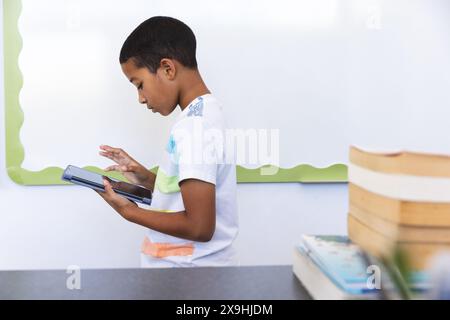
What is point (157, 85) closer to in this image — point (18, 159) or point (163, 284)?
point (163, 284)

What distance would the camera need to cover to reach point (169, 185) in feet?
2.29

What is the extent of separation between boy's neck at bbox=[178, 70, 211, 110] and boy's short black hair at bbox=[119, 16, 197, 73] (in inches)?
0.6

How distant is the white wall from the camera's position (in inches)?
A: 46.3

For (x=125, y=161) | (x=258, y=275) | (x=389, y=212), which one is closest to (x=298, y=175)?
(x=125, y=161)

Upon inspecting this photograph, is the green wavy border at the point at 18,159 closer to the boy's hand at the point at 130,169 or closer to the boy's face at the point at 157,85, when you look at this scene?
the boy's hand at the point at 130,169

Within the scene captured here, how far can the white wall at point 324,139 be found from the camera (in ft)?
3.86

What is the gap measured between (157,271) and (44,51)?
82cm

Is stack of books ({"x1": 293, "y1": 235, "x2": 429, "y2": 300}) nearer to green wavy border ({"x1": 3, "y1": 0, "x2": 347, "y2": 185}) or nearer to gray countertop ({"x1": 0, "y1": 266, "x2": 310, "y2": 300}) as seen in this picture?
gray countertop ({"x1": 0, "y1": 266, "x2": 310, "y2": 300})

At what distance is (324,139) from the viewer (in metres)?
1.19

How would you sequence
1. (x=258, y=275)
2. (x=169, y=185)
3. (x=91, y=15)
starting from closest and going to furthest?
(x=258, y=275) → (x=169, y=185) → (x=91, y=15)

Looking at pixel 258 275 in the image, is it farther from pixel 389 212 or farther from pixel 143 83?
pixel 143 83

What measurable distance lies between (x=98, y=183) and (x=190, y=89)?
0.63 feet

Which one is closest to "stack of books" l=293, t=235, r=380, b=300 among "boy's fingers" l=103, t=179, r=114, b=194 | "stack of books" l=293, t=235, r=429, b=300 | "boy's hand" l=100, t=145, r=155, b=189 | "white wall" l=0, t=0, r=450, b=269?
"stack of books" l=293, t=235, r=429, b=300

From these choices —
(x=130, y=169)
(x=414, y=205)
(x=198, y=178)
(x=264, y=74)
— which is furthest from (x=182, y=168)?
(x=264, y=74)
